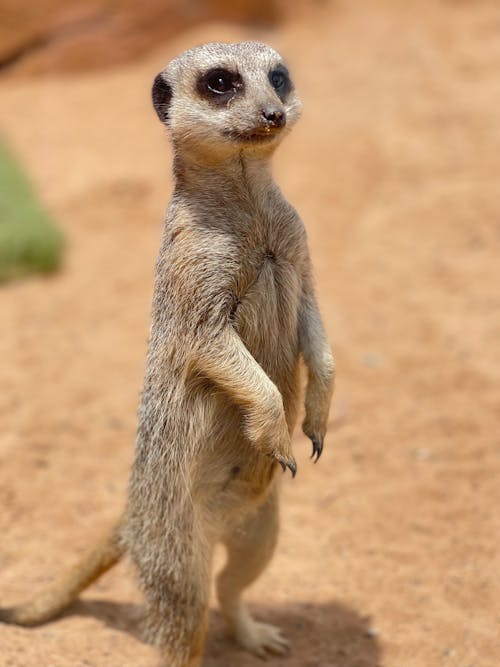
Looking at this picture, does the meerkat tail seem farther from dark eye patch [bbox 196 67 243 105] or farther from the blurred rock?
the blurred rock

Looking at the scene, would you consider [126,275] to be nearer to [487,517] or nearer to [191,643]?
[487,517]

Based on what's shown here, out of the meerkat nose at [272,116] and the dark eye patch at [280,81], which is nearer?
the meerkat nose at [272,116]

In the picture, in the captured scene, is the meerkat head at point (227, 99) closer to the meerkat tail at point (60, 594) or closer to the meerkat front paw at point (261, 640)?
the meerkat tail at point (60, 594)

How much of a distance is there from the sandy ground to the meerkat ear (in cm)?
163

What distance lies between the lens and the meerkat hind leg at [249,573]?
322cm

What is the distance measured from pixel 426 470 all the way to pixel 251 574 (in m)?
1.37

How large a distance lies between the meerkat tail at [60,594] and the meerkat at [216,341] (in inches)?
8.4

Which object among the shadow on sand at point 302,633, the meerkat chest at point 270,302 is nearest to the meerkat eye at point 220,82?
the meerkat chest at point 270,302

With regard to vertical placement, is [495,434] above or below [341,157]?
below

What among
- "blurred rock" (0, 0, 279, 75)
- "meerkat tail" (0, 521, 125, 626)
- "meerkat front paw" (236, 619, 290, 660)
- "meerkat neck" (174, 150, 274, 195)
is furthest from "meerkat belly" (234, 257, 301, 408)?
"blurred rock" (0, 0, 279, 75)

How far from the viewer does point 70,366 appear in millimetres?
5328

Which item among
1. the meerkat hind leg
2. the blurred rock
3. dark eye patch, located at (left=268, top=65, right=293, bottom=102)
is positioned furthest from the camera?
the blurred rock

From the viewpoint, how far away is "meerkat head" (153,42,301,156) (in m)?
2.54

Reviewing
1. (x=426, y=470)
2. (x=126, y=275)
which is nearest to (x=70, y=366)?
(x=126, y=275)
